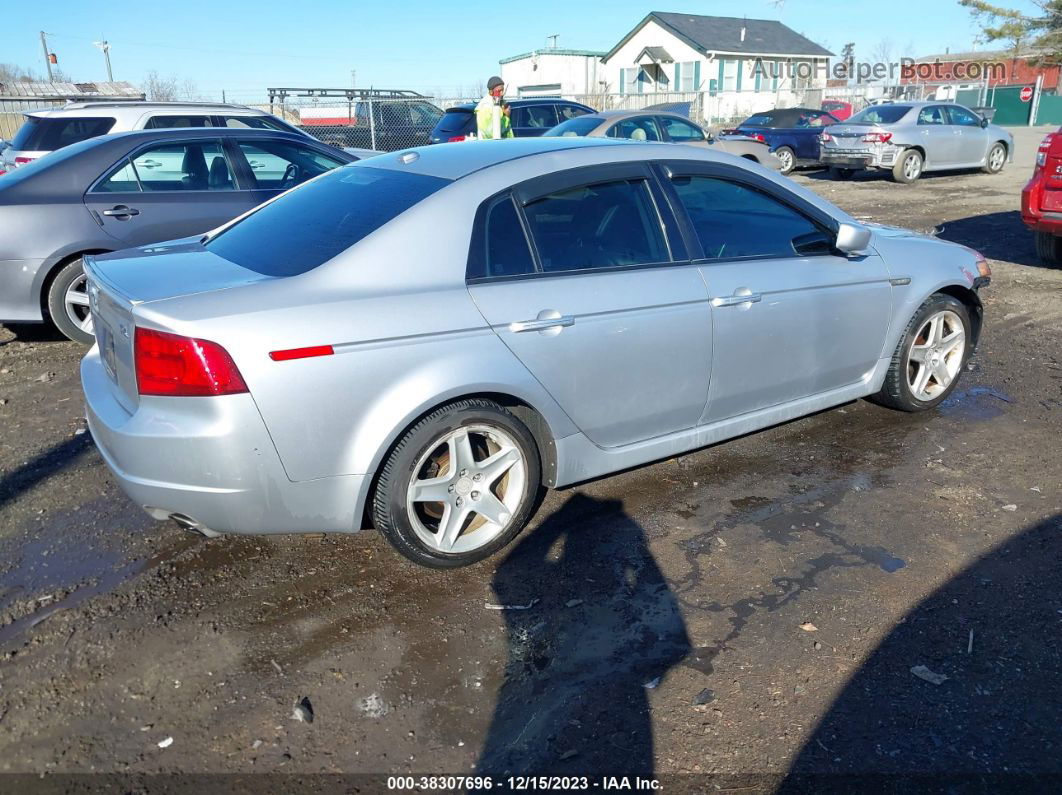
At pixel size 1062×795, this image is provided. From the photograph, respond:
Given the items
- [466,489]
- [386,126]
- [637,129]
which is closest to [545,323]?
[466,489]

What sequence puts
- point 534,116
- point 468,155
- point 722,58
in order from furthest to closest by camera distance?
point 722,58
point 534,116
point 468,155

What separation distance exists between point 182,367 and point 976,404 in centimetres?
473

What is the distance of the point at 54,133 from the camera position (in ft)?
31.3

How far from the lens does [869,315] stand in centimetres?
463

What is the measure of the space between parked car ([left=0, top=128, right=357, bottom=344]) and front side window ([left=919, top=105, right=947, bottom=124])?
14.7 metres

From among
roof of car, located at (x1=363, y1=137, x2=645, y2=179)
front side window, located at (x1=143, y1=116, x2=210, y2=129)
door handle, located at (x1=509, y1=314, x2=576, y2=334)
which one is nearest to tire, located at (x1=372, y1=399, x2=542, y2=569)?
door handle, located at (x1=509, y1=314, x2=576, y2=334)

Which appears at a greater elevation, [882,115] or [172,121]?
[172,121]

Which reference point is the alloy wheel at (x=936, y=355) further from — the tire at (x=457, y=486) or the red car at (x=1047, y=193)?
the red car at (x=1047, y=193)

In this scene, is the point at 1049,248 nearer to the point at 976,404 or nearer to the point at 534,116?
the point at 976,404

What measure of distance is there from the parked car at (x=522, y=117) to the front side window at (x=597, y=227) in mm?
12894

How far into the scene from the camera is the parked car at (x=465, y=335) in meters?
3.04

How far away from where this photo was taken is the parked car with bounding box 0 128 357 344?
6293mm

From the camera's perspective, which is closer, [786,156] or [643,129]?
[643,129]

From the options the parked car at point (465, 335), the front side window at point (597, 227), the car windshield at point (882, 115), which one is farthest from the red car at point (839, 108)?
the front side window at point (597, 227)
